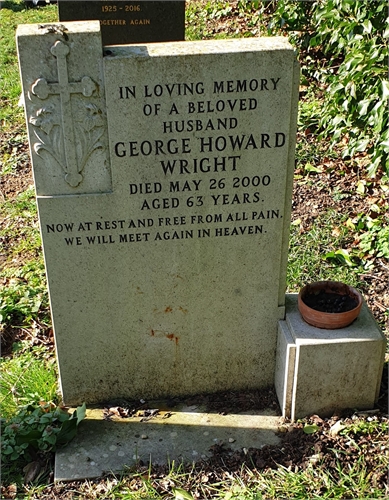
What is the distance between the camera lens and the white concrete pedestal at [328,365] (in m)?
3.39

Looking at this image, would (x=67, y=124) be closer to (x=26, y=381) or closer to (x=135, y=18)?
(x=26, y=381)

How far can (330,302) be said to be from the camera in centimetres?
365

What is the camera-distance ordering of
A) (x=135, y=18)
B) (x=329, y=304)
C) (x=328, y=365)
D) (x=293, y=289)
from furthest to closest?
(x=135, y=18)
(x=293, y=289)
(x=329, y=304)
(x=328, y=365)

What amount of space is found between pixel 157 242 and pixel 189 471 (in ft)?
3.89

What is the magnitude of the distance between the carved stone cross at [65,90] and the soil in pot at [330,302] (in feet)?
5.01

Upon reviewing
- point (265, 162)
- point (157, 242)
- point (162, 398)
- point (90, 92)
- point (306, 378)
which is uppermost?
point (90, 92)

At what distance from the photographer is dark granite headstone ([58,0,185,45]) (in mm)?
6142

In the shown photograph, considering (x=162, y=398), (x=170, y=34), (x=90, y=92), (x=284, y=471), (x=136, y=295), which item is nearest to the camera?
(x=90, y=92)

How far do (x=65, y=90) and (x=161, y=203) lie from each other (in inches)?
28.9

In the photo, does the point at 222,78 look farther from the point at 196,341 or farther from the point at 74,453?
the point at 74,453

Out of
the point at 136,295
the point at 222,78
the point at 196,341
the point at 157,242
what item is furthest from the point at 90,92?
the point at 196,341

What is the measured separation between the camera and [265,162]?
3.27 meters

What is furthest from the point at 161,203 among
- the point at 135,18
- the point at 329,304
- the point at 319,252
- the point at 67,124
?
the point at 135,18

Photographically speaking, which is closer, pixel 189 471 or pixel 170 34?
pixel 189 471
